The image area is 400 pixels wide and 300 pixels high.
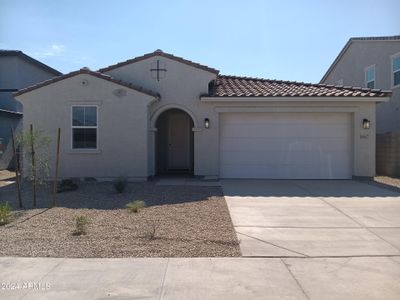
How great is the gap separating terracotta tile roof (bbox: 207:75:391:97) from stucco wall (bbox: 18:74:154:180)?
9.88 ft

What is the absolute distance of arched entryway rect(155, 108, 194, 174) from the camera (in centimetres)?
1891

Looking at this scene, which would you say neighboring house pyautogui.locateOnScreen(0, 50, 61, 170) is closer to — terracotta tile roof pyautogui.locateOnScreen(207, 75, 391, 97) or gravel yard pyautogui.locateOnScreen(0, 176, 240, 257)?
gravel yard pyautogui.locateOnScreen(0, 176, 240, 257)

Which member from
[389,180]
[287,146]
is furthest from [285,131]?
[389,180]

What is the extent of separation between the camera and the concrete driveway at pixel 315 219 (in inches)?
279

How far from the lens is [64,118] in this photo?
1567 centimetres

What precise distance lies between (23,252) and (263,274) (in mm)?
3731

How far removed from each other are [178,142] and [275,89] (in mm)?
4977

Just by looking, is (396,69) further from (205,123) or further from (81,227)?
(81,227)

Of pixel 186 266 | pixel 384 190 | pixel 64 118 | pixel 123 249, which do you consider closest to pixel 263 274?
pixel 186 266

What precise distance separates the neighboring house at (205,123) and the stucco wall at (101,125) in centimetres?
4

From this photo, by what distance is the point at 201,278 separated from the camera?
5668 mm

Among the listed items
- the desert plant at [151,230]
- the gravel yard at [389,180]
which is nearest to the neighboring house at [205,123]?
the gravel yard at [389,180]

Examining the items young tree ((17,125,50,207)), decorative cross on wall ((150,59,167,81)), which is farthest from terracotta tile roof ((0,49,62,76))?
young tree ((17,125,50,207))

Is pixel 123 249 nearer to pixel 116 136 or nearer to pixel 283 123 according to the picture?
pixel 116 136
